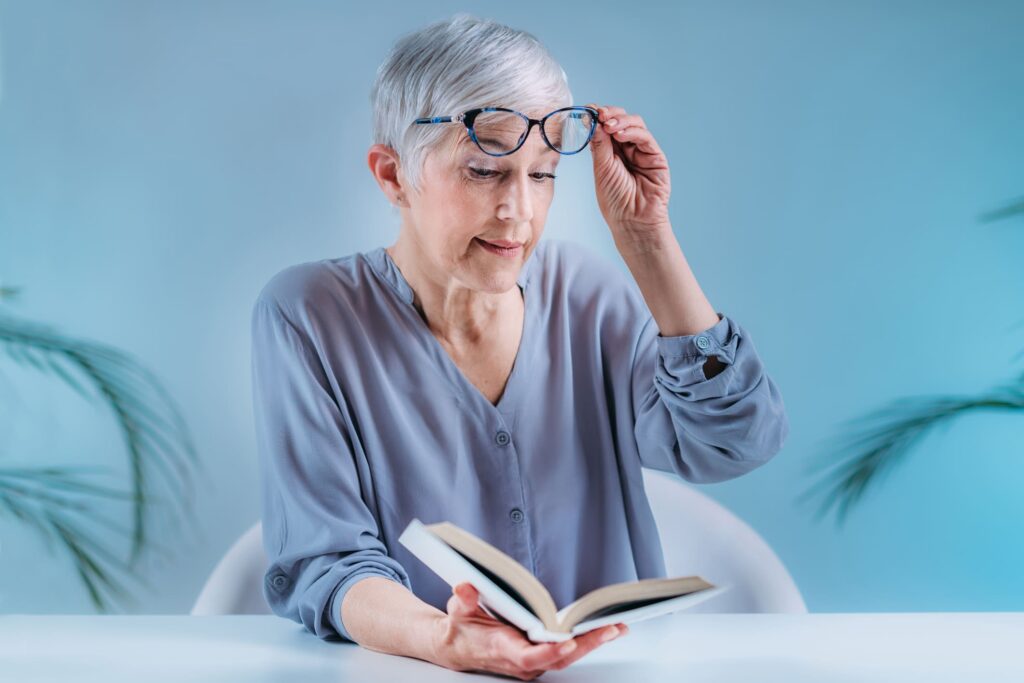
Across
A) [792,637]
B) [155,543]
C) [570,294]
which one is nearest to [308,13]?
[155,543]

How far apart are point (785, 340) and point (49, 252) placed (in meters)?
2.64

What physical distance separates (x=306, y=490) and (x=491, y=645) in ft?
1.54

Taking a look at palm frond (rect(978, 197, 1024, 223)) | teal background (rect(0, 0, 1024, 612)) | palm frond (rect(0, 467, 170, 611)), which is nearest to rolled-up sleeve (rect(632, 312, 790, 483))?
teal background (rect(0, 0, 1024, 612))

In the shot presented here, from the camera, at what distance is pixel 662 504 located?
2.12 meters

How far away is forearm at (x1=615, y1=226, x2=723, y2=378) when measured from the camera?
1534 millimetres

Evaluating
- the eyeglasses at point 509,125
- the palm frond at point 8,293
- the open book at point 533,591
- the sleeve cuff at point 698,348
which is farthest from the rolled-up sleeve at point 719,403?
the palm frond at point 8,293

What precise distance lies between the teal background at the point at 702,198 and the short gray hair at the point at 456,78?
2025 millimetres

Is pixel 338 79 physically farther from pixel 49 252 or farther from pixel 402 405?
pixel 402 405

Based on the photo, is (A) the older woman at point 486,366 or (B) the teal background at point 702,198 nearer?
(A) the older woman at point 486,366

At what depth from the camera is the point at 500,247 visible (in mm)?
1603

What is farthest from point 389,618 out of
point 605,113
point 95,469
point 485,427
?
point 95,469

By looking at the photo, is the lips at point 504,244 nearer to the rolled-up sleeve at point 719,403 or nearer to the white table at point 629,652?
the rolled-up sleeve at point 719,403

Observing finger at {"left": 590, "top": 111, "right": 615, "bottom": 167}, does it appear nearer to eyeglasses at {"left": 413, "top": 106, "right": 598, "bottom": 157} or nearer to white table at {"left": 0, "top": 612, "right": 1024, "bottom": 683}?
eyeglasses at {"left": 413, "top": 106, "right": 598, "bottom": 157}

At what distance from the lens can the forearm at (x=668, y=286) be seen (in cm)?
153
